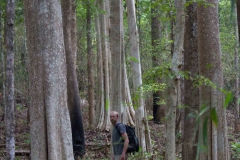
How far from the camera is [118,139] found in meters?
7.16

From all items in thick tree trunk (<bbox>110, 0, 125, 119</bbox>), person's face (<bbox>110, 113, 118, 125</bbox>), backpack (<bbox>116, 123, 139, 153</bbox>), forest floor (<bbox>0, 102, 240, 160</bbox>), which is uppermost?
thick tree trunk (<bbox>110, 0, 125, 119</bbox>)

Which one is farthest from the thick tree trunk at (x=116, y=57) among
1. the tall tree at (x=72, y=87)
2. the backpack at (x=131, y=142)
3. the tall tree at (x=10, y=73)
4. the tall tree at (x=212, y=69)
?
the tall tree at (x=72, y=87)

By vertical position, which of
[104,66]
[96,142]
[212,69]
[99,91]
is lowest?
[96,142]

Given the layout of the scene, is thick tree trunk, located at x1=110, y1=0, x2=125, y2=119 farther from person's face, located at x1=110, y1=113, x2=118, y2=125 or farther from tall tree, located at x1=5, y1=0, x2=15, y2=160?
tall tree, located at x1=5, y1=0, x2=15, y2=160

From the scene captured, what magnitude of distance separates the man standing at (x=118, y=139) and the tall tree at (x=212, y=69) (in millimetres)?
1888

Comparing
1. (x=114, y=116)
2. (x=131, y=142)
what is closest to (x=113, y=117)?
(x=114, y=116)

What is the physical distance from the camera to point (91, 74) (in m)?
18.0

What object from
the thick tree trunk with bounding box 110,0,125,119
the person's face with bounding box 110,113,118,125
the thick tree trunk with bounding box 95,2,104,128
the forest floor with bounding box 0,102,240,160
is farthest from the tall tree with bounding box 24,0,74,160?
the thick tree trunk with bounding box 95,2,104,128

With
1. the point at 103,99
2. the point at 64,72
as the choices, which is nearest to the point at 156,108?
the point at 103,99

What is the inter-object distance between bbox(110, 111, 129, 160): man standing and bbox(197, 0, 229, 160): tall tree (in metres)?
1.89

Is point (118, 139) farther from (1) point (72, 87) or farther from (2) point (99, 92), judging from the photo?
(2) point (99, 92)

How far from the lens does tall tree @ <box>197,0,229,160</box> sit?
805 cm

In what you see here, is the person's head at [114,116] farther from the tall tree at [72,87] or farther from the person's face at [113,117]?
the tall tree at [72,87]

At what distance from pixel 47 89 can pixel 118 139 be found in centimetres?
169
